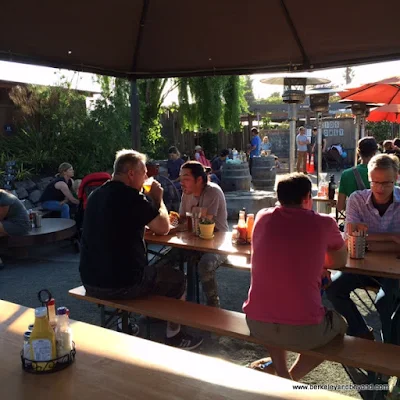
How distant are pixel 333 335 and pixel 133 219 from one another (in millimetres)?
1410

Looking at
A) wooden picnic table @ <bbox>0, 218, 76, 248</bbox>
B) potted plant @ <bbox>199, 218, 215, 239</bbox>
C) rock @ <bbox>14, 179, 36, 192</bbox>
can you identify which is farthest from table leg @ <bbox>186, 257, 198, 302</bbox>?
rock @ <bbox>14, 179, 36, 192</bbox>

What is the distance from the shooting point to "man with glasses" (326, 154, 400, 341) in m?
3.15

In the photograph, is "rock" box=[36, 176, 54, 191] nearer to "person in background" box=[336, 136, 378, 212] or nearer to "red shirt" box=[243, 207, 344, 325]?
"person in background" box=[336, 136, 378, 212]

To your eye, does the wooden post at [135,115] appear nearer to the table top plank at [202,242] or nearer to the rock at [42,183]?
the table top plank at [202,242]

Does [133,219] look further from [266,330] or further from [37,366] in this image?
[37,366]

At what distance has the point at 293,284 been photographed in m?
2.35

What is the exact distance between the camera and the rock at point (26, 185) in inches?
375

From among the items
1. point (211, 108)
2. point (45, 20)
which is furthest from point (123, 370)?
point (211, 108)

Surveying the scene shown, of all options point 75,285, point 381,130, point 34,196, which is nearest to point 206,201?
point 75,285

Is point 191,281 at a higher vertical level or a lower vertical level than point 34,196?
lower

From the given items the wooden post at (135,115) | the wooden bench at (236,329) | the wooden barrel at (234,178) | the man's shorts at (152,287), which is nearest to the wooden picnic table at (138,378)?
the wooden bench at (236,329)

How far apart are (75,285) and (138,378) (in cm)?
394

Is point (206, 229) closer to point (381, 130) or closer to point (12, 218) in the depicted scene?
point (12, 218)

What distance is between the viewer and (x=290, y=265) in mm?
2348
